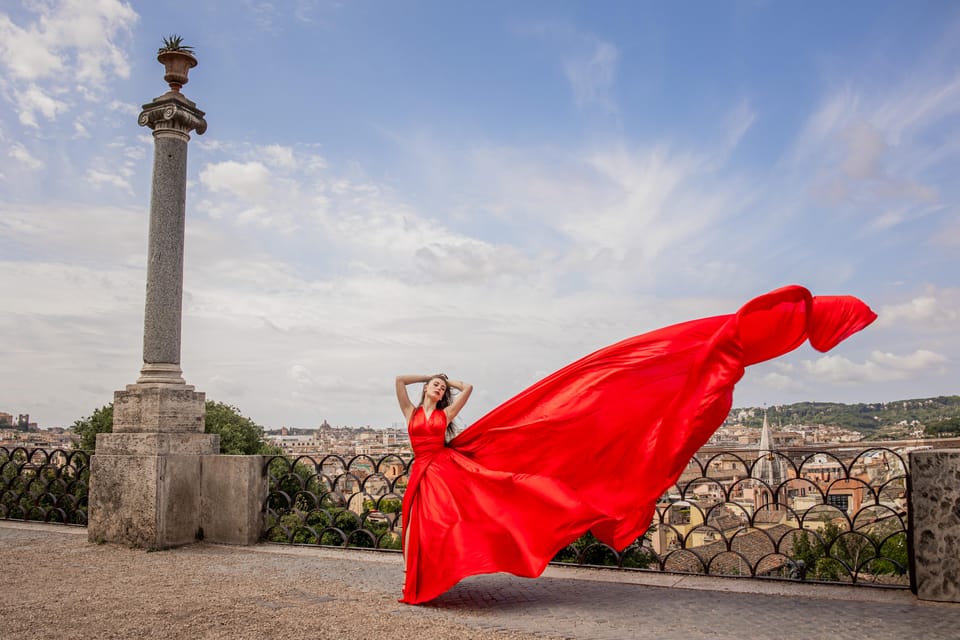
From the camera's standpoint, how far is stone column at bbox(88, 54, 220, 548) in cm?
796

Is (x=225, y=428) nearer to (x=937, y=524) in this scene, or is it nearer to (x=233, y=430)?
(x=233, y=430)

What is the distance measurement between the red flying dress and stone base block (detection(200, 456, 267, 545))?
117 inches

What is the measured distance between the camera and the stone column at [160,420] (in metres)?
7.96

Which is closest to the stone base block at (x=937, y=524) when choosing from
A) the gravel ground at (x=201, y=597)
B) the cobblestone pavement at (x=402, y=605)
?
the cobblestone pavement at (x=402, y=605)

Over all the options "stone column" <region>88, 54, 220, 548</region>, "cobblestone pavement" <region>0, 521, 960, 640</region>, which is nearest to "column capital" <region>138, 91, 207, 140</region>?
"stone column" <region>88, 54, 220, 548</region>

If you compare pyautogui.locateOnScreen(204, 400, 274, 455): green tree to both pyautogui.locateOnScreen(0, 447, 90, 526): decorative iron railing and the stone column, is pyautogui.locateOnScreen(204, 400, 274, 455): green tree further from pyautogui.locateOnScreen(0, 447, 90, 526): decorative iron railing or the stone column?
the stone column

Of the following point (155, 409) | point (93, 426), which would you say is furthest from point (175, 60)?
point (93, 426)

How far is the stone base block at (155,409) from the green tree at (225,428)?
26.7 ft

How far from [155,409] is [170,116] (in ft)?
10.8

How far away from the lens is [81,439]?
15.8m

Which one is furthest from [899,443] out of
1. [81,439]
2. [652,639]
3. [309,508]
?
[81,439]

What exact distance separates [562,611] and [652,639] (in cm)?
84

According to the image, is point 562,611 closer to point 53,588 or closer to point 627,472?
Answer: point 627,472

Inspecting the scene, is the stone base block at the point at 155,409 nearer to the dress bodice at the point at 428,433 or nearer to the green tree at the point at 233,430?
the dress bodice at the point at 428,433
